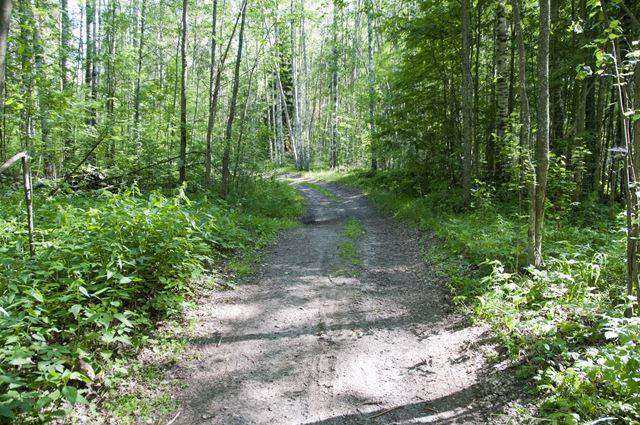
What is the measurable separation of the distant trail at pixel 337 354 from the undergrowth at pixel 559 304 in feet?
1.45

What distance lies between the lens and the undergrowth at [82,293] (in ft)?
11.2

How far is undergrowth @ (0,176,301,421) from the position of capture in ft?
11.2

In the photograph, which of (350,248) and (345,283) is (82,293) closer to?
(345,283)

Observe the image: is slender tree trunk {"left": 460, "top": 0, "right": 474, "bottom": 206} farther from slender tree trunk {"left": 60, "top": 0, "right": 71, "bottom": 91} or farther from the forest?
slender tree trunk {"left": 60, "top": 0, "right": 71, "bottom": 91}

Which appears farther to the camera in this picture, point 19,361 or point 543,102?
point 543,102

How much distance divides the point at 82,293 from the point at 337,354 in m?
3.07

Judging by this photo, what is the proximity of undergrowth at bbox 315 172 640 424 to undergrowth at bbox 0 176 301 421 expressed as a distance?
424 centimetres

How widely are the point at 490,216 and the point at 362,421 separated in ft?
24.8

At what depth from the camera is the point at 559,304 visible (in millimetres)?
4910

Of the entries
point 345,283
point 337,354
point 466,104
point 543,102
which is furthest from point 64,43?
point 543,102

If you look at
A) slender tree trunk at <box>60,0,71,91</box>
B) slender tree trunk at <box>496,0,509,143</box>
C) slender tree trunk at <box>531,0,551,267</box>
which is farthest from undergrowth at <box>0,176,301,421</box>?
slender tree trunk at <box>496,0,509,143</box>

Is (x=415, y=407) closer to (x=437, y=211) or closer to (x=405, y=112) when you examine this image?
(x=437, y=211)

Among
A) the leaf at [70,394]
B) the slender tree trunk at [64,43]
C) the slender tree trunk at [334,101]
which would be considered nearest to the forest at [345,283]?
the leaf at [70,394]

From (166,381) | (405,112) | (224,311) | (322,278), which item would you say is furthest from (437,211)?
(166,381)
